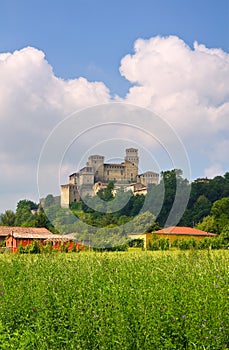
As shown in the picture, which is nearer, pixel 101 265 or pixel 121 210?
pixel 101 265

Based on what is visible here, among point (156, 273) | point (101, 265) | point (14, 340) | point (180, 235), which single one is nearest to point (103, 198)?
point (101, 265)

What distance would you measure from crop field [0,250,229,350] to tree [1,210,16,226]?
78852 millimetres

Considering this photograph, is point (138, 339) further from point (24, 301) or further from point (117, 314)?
point (24, 301)

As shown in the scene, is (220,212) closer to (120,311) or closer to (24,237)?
(24,237)

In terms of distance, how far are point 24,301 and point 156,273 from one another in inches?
76.8

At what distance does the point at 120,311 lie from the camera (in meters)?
5.62

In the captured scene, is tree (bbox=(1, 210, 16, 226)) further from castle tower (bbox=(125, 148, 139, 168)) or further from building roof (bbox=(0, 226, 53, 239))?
castle tower (bbox=(125, 148, 139, 168))

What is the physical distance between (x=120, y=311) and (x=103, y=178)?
2275cm

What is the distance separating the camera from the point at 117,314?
543cm

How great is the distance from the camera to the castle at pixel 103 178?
2353 cm

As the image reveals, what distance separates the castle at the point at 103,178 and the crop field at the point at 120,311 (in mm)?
15107

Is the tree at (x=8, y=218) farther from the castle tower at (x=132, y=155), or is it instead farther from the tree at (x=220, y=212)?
the castle tower at (x=132, y=155)

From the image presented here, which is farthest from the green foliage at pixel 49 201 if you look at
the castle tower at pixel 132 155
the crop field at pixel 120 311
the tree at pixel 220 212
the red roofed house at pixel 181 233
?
the tree at pixel 220 212

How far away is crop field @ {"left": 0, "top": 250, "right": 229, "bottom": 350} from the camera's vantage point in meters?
5.12
